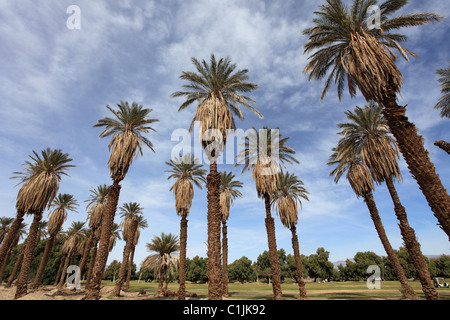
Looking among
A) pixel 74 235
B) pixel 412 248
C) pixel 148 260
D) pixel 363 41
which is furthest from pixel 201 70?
pixel 74 235

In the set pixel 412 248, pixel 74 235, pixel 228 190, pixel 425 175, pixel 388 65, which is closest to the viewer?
pixel 425 175

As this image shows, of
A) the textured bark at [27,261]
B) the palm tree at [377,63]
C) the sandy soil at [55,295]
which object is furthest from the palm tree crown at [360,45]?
the textured bark at [27,261]

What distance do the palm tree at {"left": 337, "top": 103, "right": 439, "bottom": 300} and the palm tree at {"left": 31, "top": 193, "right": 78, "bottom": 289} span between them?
150 feet

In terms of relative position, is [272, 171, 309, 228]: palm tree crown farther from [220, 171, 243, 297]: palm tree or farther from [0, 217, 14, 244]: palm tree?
[0, 217, 14, 244]: palm tree

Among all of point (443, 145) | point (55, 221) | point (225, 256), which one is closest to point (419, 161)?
point (443, 145)

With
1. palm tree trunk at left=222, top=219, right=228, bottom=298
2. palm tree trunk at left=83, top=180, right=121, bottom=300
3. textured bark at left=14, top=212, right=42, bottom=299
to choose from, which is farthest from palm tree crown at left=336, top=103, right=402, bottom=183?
textured bark at left=14, top=212, right=42, bottom=299

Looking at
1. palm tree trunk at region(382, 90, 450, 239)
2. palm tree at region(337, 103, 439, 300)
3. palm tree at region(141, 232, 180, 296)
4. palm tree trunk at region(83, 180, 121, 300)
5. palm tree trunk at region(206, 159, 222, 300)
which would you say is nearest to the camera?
palm tree trunk at region(382, 90, 450, 239)

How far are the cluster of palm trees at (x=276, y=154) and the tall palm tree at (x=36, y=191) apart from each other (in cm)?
11

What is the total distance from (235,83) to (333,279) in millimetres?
102223

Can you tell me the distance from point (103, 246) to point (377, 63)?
23785mm

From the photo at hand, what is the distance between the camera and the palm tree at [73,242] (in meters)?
46.3

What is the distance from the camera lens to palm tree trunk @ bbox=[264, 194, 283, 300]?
22.6m
